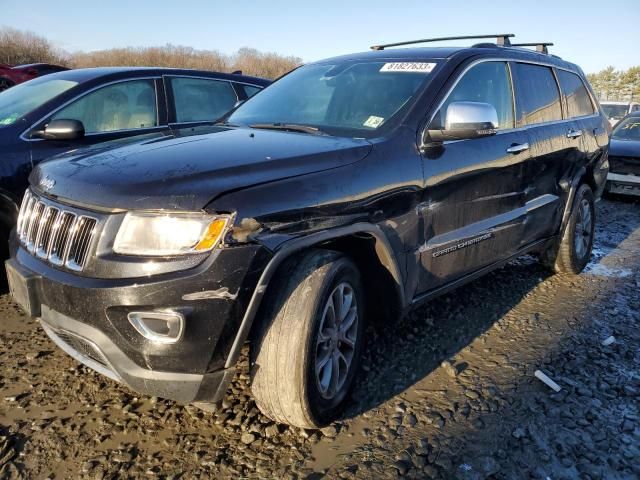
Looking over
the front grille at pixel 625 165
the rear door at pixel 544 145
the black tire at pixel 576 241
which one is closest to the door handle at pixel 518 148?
the rear door at pixel 544 145

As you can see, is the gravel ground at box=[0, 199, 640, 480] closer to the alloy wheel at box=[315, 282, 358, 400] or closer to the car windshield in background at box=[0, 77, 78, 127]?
the alloy wheel at box=[315, 282, 358, 400]

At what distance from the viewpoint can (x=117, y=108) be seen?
4.19 metres

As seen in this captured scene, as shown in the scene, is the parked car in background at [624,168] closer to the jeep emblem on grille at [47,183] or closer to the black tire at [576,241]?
the black tire at [576,241]

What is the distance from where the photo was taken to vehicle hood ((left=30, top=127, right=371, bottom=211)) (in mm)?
1909

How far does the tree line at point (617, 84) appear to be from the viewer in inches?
1435

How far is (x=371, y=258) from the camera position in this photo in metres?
2.56

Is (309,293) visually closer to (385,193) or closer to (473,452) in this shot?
(385,193)

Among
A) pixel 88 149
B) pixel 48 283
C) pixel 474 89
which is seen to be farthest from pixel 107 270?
pixel 474 89

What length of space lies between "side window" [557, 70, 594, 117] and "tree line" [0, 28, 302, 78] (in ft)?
93.9

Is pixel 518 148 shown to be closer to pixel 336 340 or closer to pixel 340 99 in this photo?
pixel 340 99

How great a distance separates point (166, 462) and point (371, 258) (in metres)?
1.29

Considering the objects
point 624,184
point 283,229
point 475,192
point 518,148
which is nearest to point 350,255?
point 283,229

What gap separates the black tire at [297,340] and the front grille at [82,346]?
60 cm

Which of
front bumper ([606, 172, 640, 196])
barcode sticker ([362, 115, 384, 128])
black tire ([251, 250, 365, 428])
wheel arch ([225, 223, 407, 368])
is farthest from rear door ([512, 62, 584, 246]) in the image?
front bumper ([606, 172, 640, 196])
